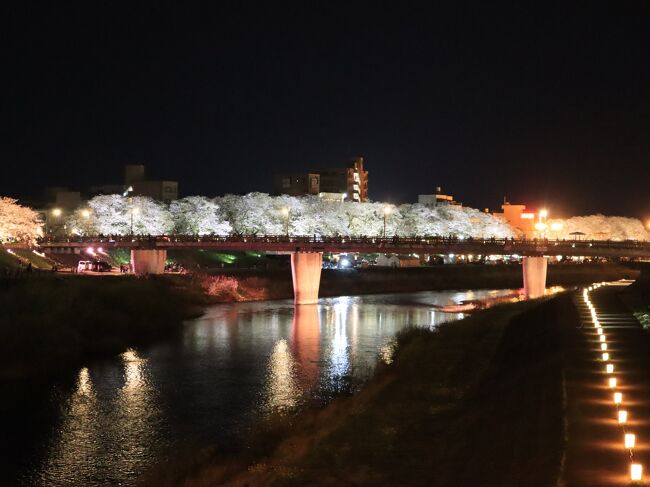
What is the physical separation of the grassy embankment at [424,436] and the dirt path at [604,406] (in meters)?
0.43

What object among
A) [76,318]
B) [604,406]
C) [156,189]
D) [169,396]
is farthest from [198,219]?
[604,406]

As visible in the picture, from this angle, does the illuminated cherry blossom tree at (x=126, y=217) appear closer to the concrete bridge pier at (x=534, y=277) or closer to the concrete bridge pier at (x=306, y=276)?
the concrete bridge pier at (x=306, y=276)

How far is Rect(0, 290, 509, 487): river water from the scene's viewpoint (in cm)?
2385

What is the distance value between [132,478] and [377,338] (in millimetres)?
29644

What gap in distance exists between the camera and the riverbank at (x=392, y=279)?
82750 millimetres

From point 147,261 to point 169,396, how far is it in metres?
55.3

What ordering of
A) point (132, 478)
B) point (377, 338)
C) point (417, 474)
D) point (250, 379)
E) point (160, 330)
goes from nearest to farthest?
point (417, 474), point (132, 478), point (250, 379), point (377, 338), point (160, 330)

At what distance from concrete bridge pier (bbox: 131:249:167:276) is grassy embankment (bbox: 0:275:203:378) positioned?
58.3 feet

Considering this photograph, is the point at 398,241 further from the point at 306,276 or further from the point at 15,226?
the point at 15,226

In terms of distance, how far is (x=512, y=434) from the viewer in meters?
17.8

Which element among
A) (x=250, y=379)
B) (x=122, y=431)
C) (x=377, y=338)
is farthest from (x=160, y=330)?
(x=122, y=431)

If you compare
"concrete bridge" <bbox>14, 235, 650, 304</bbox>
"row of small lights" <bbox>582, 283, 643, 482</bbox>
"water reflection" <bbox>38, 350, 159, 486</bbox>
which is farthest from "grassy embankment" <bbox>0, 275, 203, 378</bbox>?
"row of small lights" <bbox>582, 283, 643, 482</bbox>

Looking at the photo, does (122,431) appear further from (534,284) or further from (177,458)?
(534,284)

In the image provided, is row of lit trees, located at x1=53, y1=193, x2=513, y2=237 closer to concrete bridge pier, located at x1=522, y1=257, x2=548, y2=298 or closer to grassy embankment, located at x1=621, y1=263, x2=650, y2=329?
concrete bridge pier, located at x1=522, y1=257, x2=548, y2=298
